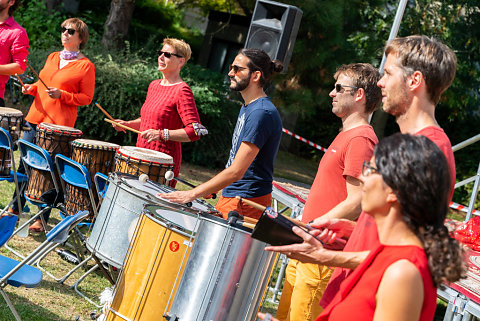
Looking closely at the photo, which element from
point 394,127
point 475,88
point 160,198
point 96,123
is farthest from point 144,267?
point 394,127

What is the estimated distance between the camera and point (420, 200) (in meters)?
1.80

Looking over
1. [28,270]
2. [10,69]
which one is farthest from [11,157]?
[28,270]

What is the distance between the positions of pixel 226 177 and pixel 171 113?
1.45m

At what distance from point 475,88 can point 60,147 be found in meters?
11.8

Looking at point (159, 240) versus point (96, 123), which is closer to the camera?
point (159, 240)

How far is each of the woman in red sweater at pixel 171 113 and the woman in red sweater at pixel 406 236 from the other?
303 cm

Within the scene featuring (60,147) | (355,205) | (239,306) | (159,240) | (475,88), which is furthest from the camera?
(475,88)

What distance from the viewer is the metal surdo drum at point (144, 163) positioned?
464cm

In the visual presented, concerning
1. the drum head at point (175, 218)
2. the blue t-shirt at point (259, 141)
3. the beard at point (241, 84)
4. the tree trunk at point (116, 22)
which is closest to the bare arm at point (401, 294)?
the drum head at point (175, 218)

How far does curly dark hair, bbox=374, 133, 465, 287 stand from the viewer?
1791 mm

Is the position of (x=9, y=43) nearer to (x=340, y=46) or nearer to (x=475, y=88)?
(x=340, y=46)

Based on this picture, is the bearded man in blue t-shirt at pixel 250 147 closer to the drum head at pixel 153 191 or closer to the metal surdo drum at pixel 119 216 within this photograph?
the drum head at pixel 153 191

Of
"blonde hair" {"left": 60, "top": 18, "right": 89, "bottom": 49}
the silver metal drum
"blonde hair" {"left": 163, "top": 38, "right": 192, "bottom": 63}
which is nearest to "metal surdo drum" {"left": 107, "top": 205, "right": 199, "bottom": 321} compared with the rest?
the silver metal drum

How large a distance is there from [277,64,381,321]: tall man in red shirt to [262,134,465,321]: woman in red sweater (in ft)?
3.91
